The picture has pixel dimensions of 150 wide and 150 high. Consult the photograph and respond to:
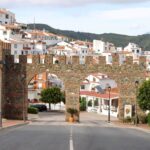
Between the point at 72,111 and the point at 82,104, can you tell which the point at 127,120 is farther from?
the point at 82,104

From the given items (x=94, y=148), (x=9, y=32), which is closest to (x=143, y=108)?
(x=94, y=148)

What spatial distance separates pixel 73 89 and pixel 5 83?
21.9 feet

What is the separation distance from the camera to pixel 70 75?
56.5m

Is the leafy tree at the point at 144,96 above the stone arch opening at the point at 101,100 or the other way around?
above

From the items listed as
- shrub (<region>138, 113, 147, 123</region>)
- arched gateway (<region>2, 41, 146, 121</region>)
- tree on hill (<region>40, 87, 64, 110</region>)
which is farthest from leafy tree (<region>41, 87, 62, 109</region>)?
shrub (<region>138, 113, 147, 123</region>)

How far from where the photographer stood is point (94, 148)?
2303 centimetres

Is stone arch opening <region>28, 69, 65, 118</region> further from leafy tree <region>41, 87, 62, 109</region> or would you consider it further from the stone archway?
the stone archway

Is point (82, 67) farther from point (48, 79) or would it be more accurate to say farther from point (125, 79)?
point (48, 79)

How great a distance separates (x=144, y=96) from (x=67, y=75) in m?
8.73

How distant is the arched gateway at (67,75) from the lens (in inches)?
2221

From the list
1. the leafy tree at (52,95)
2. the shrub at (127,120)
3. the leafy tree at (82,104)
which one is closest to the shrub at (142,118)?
the shrub at (127,120)

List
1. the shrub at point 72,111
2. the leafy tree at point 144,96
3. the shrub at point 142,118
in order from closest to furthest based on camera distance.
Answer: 1. the leafy tree at point 144,96
2. the shrub at point 142,118
3. the shrub at point 72,111

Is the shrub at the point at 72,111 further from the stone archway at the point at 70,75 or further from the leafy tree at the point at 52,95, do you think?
the leafy tree at the point at 52,95

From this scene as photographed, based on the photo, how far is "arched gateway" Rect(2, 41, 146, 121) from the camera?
56.4 metres
